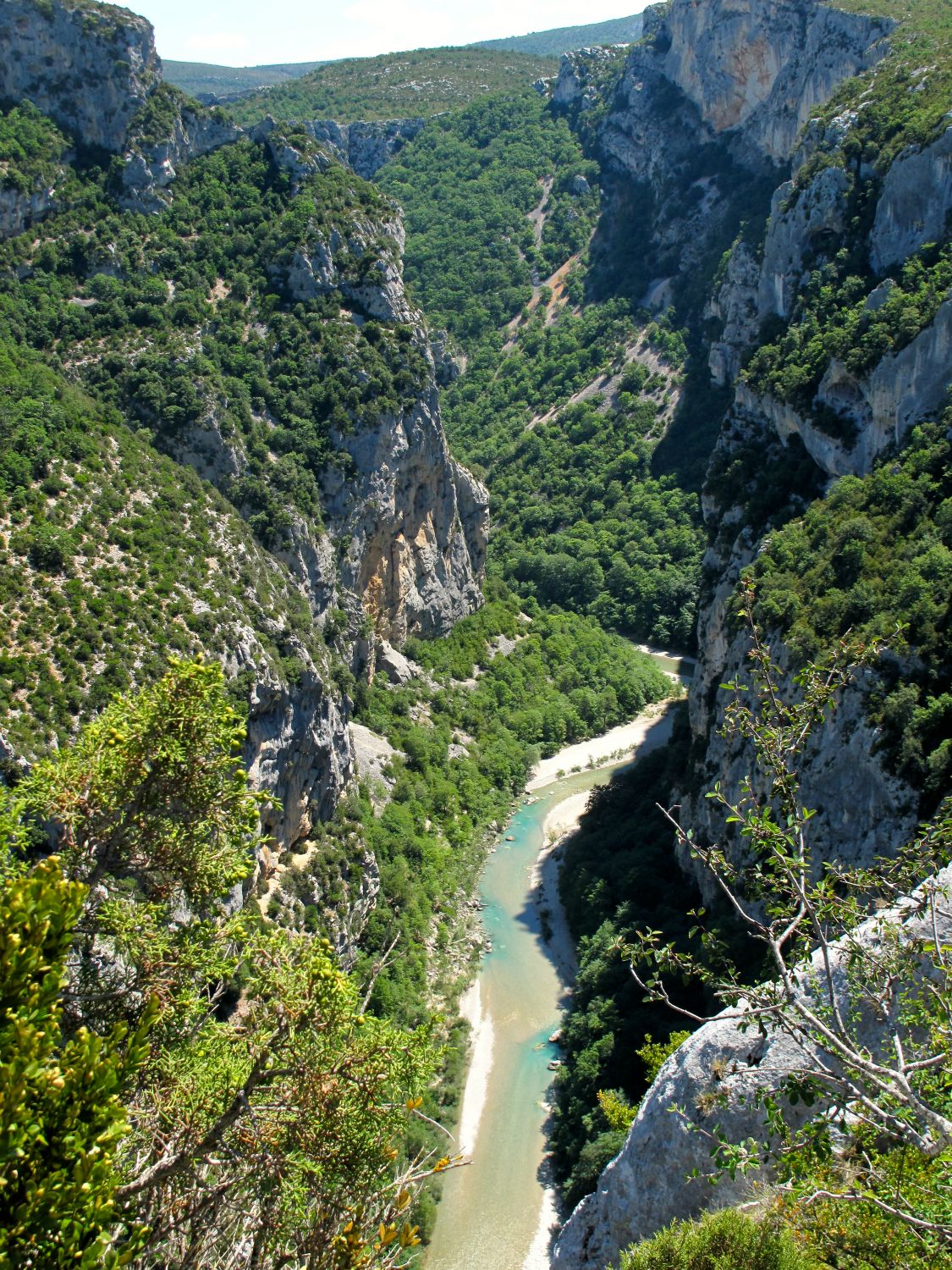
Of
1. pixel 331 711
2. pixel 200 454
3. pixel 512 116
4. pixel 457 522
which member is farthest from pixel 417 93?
pixel 331 711

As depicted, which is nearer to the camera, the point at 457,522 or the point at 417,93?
the point at 457,522

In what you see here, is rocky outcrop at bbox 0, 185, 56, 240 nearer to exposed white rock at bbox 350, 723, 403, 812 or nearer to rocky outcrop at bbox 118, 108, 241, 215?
rocky outcrop at bbox 118, 108, 241, 215

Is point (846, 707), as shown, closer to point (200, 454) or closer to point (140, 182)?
point (200, 454)

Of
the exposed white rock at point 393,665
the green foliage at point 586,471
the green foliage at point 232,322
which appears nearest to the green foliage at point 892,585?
the green foliage at point 232,322

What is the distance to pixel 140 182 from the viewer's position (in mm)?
51469

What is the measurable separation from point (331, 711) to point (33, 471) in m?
14.4

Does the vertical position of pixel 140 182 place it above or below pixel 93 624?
above

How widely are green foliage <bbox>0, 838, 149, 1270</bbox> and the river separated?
2406 centimetres

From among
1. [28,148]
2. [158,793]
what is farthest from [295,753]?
[28,148]

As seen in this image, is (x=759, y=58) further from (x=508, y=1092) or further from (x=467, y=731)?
(x=508, y=1092)

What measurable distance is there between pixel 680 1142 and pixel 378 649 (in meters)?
41.7

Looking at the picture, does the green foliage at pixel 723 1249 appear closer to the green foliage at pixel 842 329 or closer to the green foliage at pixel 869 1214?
the green foliage at pixel 869 1214

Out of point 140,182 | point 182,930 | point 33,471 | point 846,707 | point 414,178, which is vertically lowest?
point 846,707

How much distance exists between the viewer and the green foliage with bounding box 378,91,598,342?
371 ft
